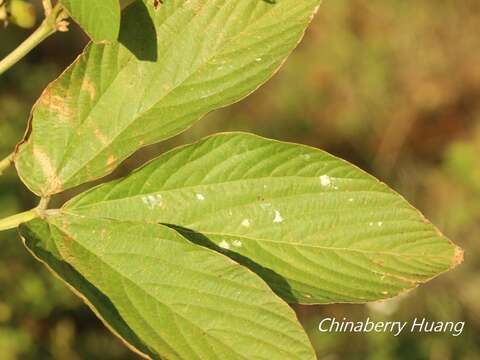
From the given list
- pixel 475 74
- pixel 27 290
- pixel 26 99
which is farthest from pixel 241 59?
pixel 475 74

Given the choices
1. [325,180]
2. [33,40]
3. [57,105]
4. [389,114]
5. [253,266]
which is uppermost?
[33,40]

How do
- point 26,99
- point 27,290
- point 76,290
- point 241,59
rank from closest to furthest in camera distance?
point 76,290
point 241,59
point 27,290
point 26,99

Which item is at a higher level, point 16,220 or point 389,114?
point 16,220

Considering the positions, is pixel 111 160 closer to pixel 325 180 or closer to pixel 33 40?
pixel 33 40

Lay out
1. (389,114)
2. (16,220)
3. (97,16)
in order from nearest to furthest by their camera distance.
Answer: (97,16) < (16,220) < (389,114)

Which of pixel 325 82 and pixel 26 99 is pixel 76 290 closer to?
pixel 26 99

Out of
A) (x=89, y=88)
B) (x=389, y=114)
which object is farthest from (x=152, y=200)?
(x=389, y=114)

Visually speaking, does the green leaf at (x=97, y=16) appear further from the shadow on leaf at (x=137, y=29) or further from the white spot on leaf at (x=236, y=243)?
the white spot on leaf at (x=236, y=243)
